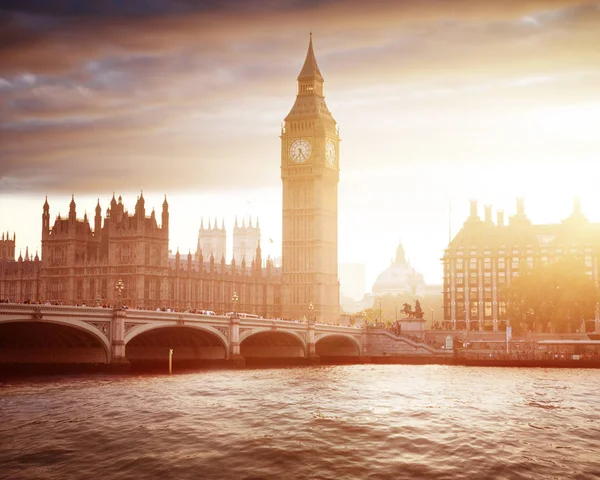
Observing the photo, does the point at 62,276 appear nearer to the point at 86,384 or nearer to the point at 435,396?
the point at 86,384

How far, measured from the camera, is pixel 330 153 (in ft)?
541

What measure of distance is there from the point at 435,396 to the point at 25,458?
119 ft

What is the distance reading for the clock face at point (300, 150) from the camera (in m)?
162

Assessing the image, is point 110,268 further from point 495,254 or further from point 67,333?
point 495,254

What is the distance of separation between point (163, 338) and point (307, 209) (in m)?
68.4

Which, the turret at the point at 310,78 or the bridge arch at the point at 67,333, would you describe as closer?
the bridge arch at the point at 67,333

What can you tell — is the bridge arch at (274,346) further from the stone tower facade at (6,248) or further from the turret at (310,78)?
the stone tower facade at (6,248)

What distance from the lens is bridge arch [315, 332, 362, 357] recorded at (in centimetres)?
12718

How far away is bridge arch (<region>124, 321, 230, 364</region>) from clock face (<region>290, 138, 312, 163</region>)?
66.7 meters

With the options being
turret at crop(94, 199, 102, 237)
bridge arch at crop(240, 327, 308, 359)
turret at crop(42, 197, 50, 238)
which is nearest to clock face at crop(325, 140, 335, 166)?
turret at crop(94, 199, 102, 237)

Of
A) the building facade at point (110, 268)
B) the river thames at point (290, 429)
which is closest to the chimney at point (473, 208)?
the building facade at point (110, 268)

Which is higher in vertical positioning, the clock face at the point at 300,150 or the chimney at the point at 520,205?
the clock face at the point at 300,150

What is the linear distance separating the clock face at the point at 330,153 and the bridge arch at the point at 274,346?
53255mm

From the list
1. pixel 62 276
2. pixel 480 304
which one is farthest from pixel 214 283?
pixel 480 304
